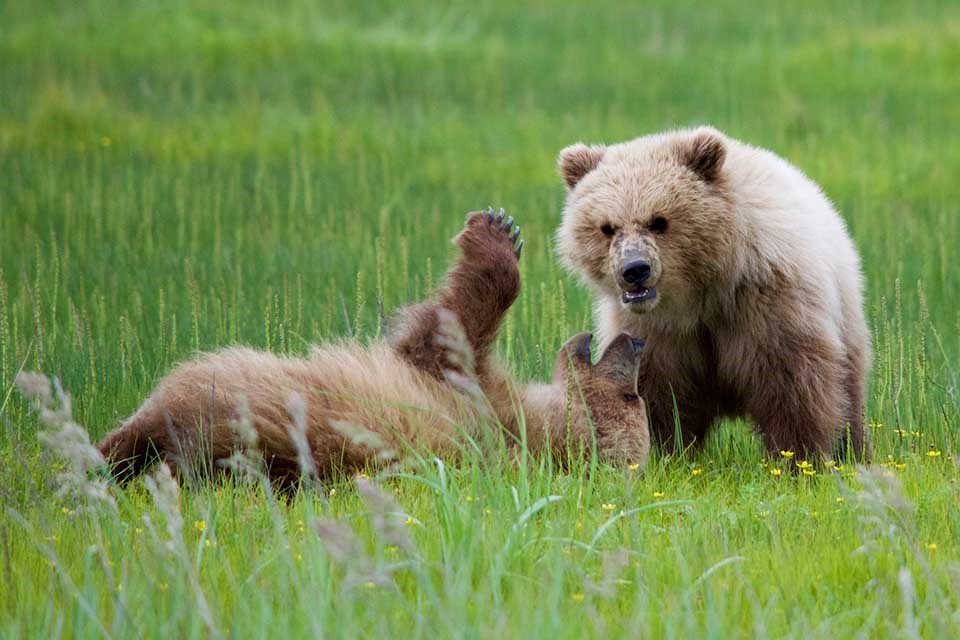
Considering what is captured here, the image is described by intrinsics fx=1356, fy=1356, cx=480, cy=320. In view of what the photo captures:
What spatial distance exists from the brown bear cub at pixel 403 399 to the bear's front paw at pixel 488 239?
12mm

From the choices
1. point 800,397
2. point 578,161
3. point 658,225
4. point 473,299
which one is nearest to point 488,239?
point 473,299

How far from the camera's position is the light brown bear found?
5.10m

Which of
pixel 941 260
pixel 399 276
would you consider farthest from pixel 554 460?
pixel 941 260

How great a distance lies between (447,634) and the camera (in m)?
3.09

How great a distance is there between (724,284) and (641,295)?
35 centimetres

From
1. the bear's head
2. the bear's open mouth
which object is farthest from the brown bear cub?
the bear's head

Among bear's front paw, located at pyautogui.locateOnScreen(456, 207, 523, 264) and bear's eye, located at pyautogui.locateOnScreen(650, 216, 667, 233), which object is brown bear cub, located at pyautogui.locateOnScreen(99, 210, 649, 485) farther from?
bear's eye, located at pyautogui.locateOnScreen(650, 216, 667, 233)

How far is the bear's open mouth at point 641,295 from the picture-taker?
5.06 metres

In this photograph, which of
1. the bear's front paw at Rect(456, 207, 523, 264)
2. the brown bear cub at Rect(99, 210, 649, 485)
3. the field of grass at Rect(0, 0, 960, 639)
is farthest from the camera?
the bear's front paw at Rect(456, 207, 523, 264)

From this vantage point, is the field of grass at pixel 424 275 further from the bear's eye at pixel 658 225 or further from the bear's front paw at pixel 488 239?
the bear's eye at pixel 658 225

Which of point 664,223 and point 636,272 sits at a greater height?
point 664,223

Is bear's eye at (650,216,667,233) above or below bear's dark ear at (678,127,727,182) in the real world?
below

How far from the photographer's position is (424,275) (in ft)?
25.8

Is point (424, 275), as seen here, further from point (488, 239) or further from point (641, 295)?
point (641, 295)
